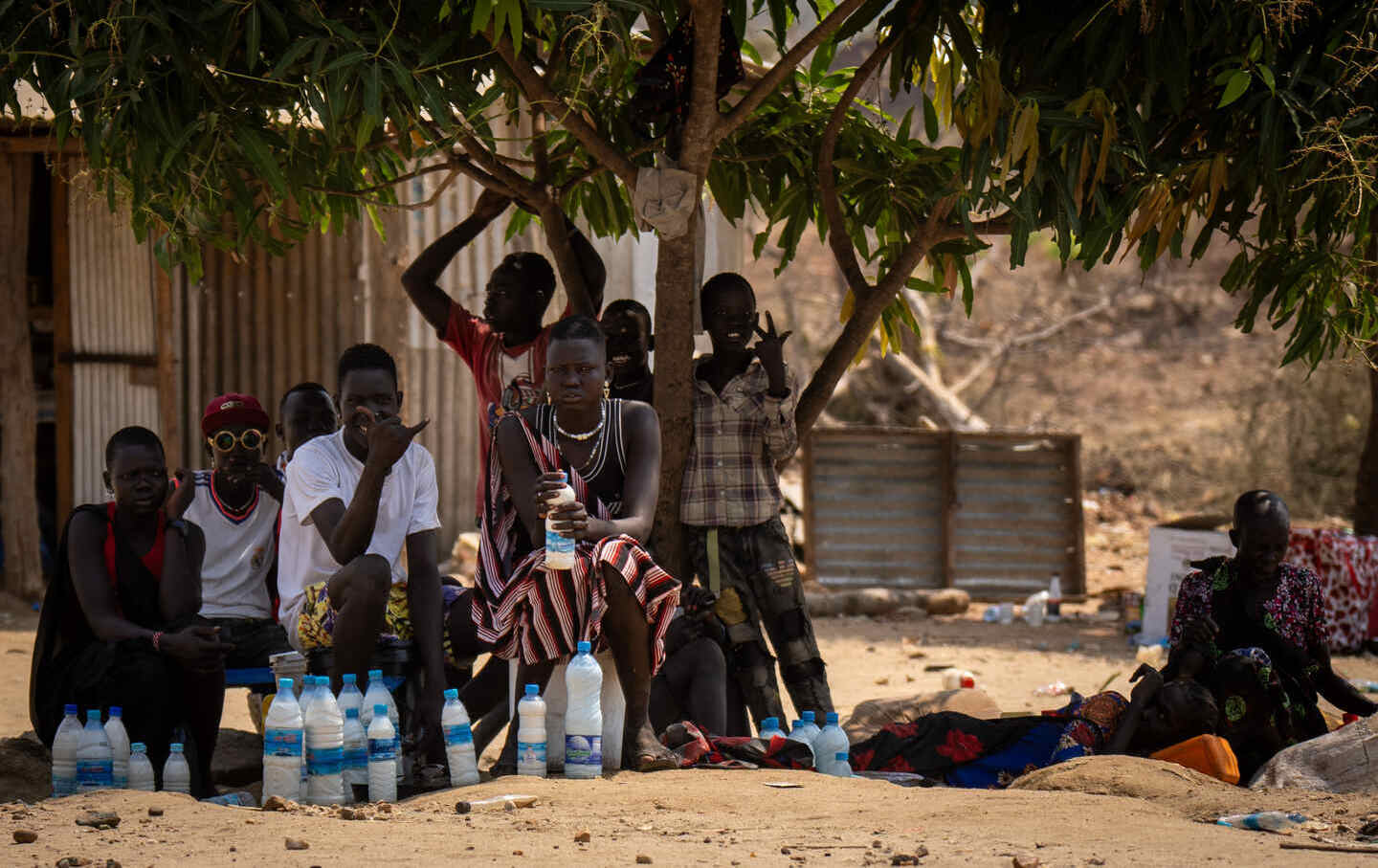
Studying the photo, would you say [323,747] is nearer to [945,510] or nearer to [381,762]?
[381,762]

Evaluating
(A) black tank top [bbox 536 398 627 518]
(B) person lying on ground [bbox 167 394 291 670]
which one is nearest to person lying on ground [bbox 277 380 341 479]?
(B) person lying on ground [bbox 167 394 291 670]

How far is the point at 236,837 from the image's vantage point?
363 cm

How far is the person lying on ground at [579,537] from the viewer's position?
437 cm

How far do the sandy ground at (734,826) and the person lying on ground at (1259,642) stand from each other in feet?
1.76

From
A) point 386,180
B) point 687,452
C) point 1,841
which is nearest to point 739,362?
point 687,452

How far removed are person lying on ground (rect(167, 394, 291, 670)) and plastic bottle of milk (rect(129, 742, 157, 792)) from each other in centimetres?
81

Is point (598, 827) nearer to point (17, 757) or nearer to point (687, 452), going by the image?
point (687, 452)

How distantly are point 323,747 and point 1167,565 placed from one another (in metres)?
5.95

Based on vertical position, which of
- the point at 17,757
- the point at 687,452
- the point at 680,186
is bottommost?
the point at 17,757

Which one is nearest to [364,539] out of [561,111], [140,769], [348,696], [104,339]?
[348,696]

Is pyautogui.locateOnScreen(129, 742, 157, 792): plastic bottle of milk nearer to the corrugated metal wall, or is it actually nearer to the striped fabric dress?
the striped fabric dress

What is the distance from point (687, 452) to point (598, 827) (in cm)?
184

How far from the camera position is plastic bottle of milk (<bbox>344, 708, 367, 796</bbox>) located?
4.29 meters

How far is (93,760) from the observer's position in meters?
4.27
